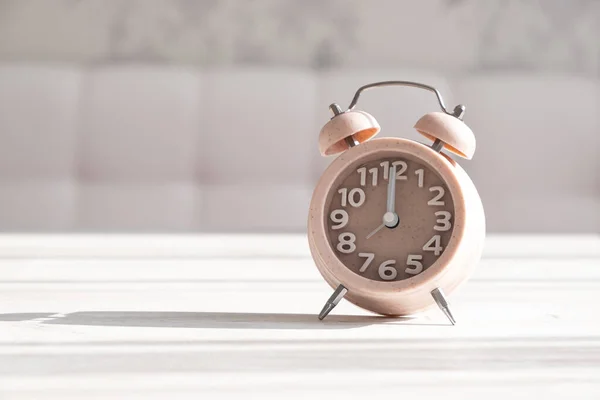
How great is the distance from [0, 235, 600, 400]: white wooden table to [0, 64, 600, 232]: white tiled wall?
120cm

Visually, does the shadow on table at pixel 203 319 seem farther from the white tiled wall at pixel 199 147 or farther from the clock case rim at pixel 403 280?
the white tiled wall at pixel 199 147

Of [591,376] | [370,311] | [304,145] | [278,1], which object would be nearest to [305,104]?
[304,145]

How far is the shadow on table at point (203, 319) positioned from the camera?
0.68 metres

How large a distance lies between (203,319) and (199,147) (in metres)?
1.71

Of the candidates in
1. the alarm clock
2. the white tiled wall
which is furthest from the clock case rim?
the white tiled wall

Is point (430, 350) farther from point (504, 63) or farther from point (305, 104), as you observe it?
point (504, 63)

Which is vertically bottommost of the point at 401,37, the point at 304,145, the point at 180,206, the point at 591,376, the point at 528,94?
→ the point at 591,376

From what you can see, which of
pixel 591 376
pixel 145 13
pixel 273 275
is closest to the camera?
pixel 591 376

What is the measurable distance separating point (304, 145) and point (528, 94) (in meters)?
0.76

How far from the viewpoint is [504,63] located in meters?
2.59

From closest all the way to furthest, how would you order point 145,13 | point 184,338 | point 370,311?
point 184,338 < point 370,311 < point 145,13

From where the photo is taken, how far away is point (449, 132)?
701mm

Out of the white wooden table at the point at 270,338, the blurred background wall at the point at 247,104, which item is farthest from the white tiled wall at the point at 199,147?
the white wooden table at the point at 270,338

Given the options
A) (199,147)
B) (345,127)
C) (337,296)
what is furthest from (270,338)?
(199,147)
